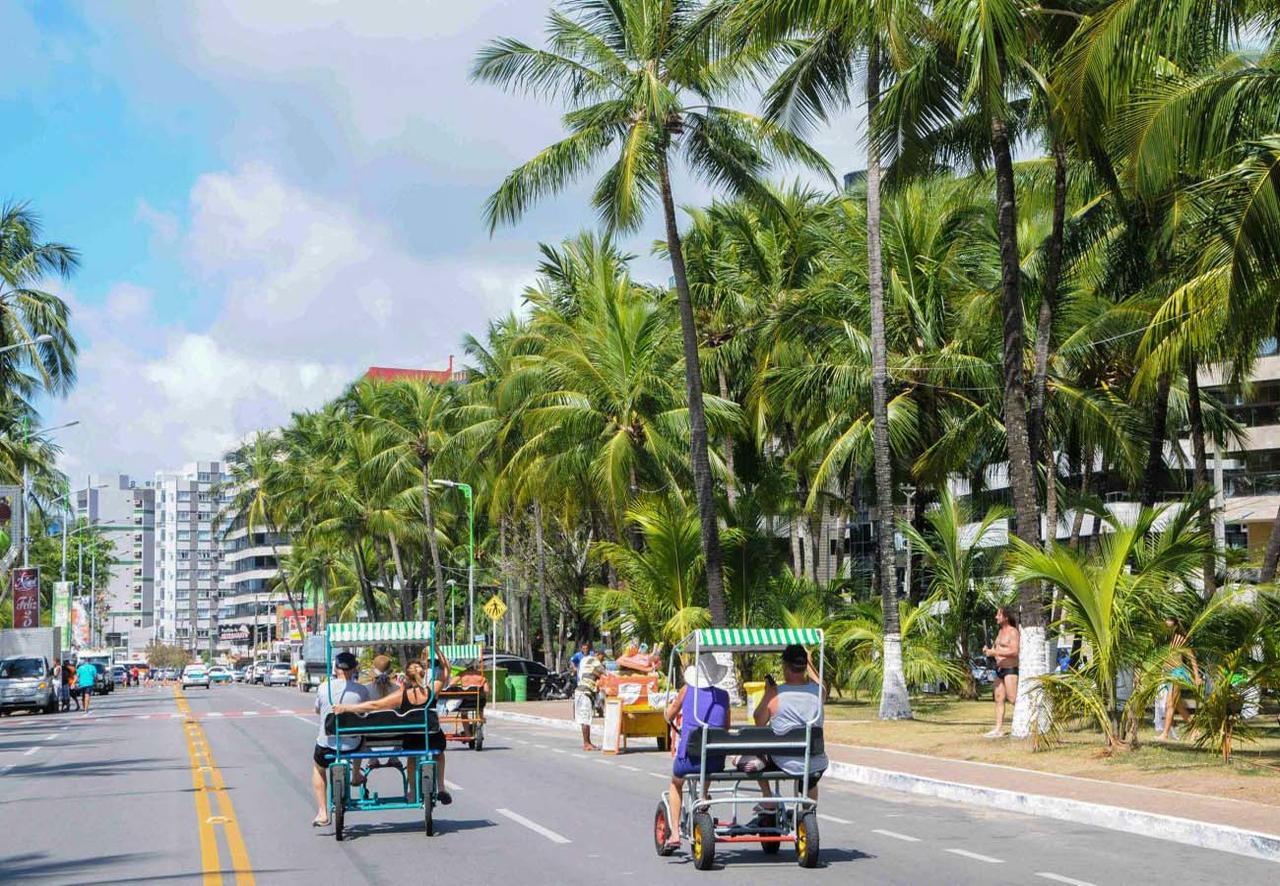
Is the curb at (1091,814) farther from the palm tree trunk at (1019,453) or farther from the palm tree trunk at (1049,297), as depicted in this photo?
the palm tree trunk at (1049,297)

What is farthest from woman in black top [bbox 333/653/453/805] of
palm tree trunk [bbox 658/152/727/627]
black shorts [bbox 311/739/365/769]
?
palm tree trunk [bbox 658/152/727/627]

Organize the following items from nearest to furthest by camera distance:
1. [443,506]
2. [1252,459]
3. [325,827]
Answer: [325,827] → [1252,459] → [443,506]

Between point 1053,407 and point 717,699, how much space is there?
76.8ft

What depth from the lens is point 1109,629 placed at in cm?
1881

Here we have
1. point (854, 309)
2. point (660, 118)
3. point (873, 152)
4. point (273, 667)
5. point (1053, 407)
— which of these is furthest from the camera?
point (273, 667)

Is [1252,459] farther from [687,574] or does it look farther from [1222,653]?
[1222,653]

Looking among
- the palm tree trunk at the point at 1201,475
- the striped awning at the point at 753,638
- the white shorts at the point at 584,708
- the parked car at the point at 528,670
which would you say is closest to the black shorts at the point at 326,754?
the striped awning at the point at 753,638

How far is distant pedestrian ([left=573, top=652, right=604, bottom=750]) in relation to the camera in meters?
26.1

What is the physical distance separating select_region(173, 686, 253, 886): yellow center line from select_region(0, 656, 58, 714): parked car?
948 inches

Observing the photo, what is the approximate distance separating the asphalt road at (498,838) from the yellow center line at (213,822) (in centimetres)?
4

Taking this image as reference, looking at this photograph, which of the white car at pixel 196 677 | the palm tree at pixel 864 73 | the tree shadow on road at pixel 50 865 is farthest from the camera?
the white car at pixel 196 677

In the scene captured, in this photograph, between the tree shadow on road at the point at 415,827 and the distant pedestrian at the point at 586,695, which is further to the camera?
the distant pedestrian at the point at 586,695

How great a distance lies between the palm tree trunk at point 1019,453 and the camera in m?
21.2

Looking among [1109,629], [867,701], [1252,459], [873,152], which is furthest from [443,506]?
[1109,629]
